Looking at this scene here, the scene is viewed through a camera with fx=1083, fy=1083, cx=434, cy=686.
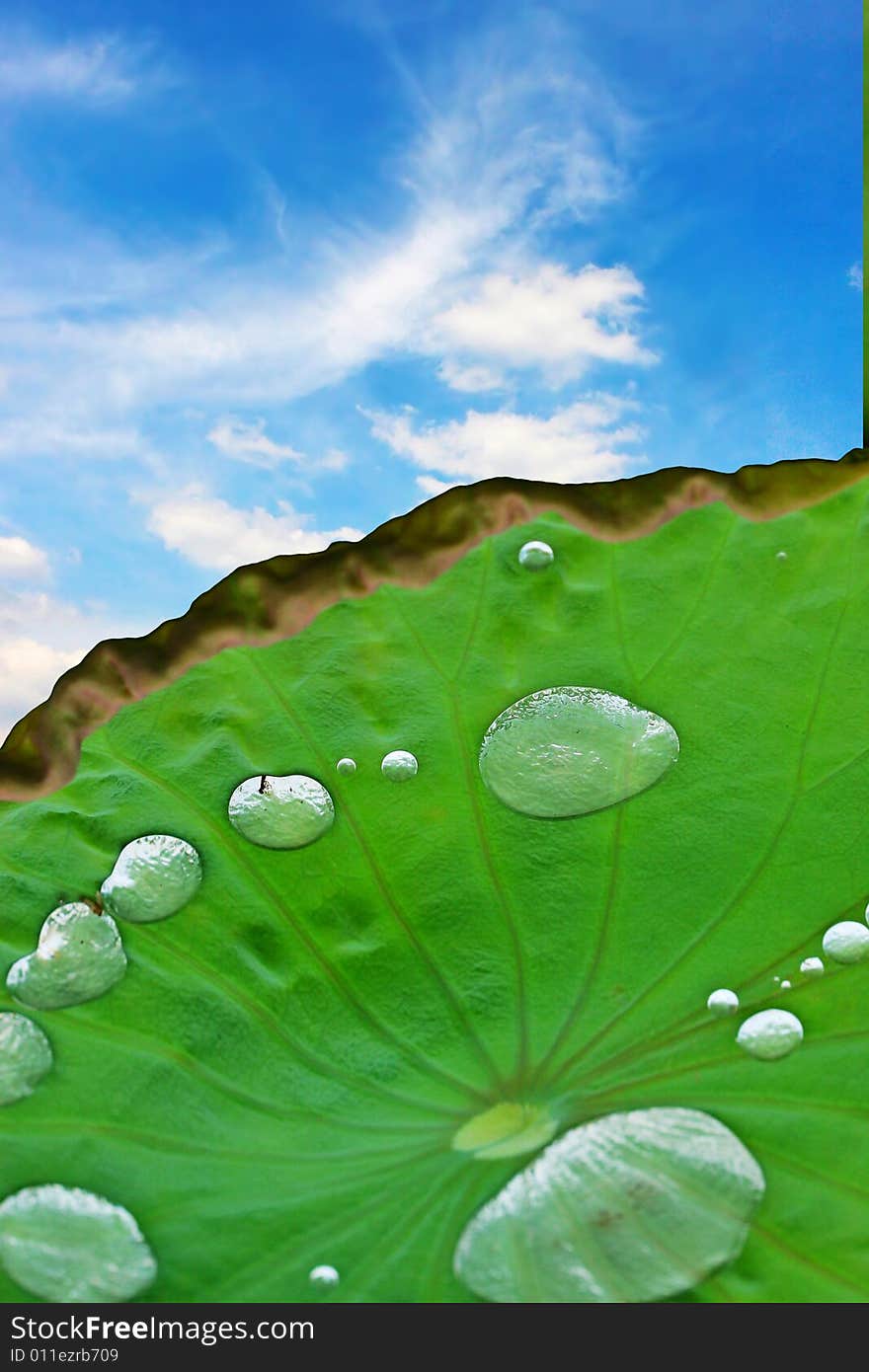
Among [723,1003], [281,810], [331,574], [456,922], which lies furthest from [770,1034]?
[331,574]

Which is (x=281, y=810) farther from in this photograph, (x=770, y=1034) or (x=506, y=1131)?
(x=770, y=1034)

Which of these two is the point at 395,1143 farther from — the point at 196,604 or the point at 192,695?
the point at 196,604

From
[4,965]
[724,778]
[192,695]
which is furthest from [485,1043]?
[192,695]

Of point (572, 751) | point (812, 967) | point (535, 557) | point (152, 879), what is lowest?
point (812, 967)

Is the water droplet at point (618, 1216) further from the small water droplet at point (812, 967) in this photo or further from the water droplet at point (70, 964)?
the water droplet at point (70, 964)

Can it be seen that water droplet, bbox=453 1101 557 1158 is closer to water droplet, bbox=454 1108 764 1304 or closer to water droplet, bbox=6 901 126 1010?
water droplet, bbox=454 1108 764 1304

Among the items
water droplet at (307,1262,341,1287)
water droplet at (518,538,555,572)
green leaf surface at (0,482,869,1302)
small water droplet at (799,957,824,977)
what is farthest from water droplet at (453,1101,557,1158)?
water droplet at (518,538,555,572)

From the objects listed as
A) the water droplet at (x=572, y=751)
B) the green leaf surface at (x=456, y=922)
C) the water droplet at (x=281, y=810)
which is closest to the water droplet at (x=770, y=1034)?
the green leaf surface at (x=456, y=922)
